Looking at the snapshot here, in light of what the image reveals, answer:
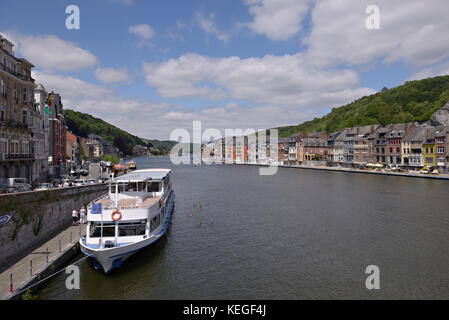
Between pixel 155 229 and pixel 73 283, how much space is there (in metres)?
7.79

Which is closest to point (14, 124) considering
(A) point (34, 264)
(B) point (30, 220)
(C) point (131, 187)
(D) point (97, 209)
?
(B) point (30, 220)

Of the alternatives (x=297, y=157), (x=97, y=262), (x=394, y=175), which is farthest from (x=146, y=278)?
(x=297, y=157)

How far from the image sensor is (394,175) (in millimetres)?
96875

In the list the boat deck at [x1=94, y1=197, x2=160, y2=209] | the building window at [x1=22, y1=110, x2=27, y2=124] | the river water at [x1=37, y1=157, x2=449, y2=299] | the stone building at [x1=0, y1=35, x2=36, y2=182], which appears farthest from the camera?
the building window at [x1=22, y1=110, x2=27, y2=124]

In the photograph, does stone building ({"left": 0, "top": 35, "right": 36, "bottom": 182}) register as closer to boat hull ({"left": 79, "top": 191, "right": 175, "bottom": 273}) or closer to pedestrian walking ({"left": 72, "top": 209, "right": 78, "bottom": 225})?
pedestrian walking ({"left": 72, "top": 209, "right": 78, "bottom": 225})

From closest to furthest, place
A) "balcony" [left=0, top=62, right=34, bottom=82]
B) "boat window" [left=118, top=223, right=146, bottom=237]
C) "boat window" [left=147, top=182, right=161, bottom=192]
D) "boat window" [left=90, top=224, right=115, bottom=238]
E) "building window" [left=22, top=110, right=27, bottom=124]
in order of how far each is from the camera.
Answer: "boat window" [left=90, top=224, right=115, bottom=238] → "boat window" [left=118, top=223, right=146, bottom=237] → "boat window" [left=147, top=182, right=161, bottom=192] → "balcony" [left=0, top=62, right=34, bottom=82] → "building window" [left=22, top=110, right=27, bottom=124]

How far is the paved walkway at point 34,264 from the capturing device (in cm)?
1666

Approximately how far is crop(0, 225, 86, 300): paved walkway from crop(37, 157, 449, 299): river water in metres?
1.33

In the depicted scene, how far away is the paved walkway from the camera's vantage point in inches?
656

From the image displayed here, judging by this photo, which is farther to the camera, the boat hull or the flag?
the flag

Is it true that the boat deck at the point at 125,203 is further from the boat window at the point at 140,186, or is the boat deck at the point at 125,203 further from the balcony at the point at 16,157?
the balcony at the point at 16,157

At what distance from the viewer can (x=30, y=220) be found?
77.8 feet

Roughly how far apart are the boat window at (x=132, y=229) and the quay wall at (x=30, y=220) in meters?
6.89

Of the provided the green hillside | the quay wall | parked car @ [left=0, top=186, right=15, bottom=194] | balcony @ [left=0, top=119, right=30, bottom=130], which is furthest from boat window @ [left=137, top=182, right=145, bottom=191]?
the green hillside
